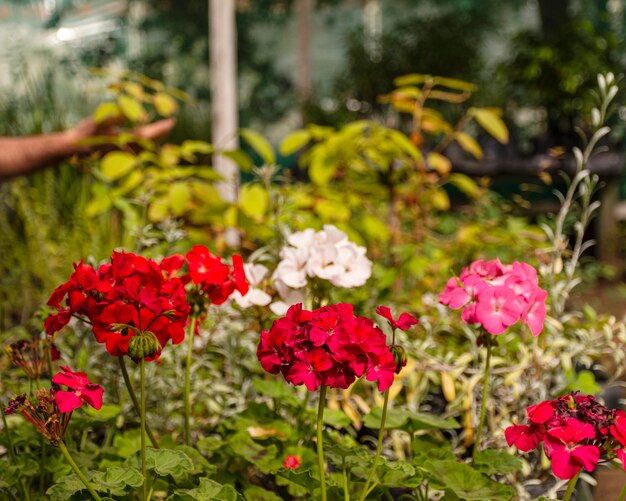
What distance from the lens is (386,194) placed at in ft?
8.43

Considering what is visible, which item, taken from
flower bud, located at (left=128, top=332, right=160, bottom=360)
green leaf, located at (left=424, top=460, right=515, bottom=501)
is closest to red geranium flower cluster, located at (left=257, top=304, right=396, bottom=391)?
flower bud, located at (left=128, top=332, right=160, bottom=360)

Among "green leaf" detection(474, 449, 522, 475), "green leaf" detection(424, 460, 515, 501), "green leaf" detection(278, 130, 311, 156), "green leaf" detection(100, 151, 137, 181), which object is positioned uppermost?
"green leaf" detection(278, 130, 311, 156)

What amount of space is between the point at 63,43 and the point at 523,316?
3827mm

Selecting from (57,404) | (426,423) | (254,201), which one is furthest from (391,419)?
(254,201)

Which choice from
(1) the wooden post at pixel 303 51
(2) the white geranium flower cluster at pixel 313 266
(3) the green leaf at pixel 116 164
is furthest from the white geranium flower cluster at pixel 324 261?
(1) the wooden post at pixel 303 51

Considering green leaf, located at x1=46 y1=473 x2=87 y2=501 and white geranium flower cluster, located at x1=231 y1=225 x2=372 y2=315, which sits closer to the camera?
green leaf, located at x1=46 y1=473 x2=87 y2=501

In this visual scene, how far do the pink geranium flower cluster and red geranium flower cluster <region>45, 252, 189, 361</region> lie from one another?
1.15 feet

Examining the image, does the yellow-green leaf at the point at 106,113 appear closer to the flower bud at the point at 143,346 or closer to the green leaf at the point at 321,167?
the green leaf at the point at 321,167

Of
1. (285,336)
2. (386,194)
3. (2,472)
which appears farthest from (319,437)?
(386,194)

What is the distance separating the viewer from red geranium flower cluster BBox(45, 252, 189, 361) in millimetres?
881

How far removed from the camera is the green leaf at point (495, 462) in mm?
1059

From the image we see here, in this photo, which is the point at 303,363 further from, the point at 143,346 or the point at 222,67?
the point at 222,67

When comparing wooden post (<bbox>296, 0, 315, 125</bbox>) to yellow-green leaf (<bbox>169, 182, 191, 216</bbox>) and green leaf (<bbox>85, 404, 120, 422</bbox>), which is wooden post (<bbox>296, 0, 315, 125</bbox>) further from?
green leaf (<bbox>85, 404, 120, 422</bbox>)

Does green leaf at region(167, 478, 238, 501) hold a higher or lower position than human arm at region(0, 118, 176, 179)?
lower
